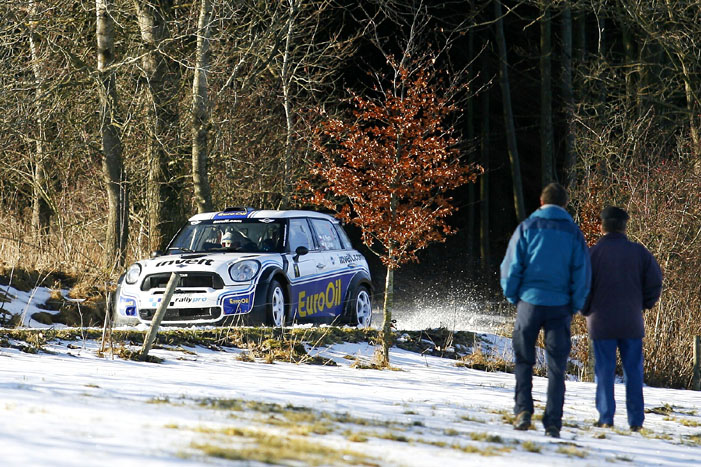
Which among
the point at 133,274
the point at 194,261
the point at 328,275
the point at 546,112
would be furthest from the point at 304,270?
the point at 546,112

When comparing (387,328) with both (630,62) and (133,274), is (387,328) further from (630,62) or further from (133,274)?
(630,62)

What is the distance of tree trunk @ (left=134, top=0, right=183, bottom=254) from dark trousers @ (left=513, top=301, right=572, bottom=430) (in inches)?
497

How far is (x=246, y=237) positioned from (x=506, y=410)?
23.1ft

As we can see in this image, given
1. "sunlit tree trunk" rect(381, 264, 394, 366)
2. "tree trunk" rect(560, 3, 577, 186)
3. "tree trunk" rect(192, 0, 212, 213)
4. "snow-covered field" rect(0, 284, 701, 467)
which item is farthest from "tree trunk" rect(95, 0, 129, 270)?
"tree trunk" rect(560, 3, 577, 186)

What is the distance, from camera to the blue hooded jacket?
→ 310 inches

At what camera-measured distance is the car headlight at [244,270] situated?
14133mm

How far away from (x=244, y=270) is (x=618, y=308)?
665cm

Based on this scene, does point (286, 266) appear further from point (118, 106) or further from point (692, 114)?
point (692, 114)

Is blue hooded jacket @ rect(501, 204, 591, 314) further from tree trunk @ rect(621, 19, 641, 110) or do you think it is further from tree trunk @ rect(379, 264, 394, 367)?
tree trunk @ rect(621, 19, 641, 110)

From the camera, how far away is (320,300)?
1567cm

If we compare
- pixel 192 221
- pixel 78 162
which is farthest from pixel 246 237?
pixel 78 162

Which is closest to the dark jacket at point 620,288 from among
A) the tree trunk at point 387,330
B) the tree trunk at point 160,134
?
the tree trunk at point 387,330

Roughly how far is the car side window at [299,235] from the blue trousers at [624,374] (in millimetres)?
7274

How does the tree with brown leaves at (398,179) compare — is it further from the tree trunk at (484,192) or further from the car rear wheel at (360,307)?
the tree trunk at (484,192)
